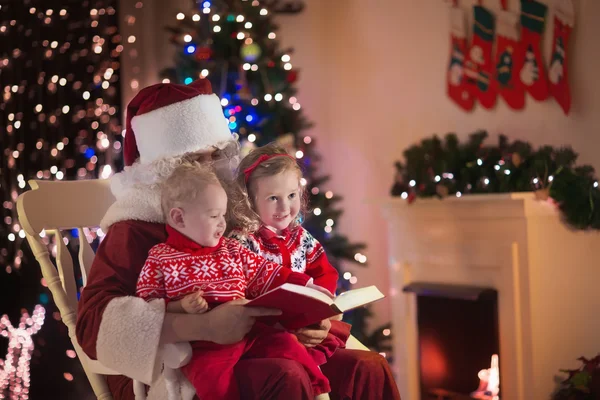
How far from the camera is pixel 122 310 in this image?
1.38 meters

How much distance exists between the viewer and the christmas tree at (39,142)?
2904 millimetres

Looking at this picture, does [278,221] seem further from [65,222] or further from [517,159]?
[517,159]

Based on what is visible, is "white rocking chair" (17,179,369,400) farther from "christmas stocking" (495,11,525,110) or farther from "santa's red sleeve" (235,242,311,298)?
"christmas stocking" (495,11,525,110)

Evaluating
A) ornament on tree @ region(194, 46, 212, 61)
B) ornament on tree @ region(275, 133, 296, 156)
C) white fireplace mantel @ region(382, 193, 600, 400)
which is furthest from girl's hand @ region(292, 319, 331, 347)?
ornament on tree @ region(194, 46, 212, 61)

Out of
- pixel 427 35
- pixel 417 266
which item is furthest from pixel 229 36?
pixel 417 266

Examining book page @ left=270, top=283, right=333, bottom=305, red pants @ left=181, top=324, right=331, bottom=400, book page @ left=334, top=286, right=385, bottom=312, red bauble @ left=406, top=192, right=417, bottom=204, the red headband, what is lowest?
red pants @ left=181, top=324, right=331, bottom=400

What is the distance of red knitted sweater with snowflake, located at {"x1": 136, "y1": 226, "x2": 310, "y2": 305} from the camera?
1.39 m

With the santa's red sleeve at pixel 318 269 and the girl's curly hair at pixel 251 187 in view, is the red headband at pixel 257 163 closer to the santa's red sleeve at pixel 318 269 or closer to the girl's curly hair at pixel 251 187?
the girl's curly hair at pixel 251 187

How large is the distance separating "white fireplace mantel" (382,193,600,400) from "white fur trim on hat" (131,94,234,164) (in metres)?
1.44

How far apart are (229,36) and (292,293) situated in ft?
6.73

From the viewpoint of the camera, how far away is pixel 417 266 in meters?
3.11

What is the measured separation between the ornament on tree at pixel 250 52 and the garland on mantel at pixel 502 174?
839 mm

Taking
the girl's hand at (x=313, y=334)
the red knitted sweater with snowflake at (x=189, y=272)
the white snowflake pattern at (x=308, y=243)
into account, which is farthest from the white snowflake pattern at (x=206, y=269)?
the white snowflake pattern at (x=308, y=243)

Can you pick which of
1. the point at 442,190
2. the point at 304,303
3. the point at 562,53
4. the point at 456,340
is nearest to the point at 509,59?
the point at 562,53
